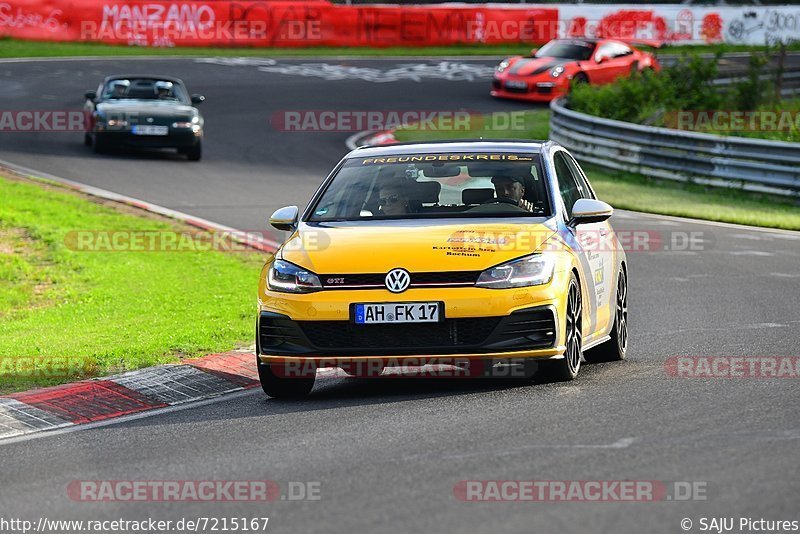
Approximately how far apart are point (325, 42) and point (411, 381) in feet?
116

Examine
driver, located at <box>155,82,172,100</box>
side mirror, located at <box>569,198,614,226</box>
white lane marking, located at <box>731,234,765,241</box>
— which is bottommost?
white lane marking, located at <box>731,234,765,241</box>

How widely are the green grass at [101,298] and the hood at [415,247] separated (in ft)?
6.41

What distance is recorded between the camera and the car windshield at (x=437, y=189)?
959 centimetres

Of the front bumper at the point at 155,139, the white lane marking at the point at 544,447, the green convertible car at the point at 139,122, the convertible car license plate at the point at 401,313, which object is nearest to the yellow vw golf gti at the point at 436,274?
the convertible car license plate at the point at 401,313

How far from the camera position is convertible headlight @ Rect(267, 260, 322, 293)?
8719mm

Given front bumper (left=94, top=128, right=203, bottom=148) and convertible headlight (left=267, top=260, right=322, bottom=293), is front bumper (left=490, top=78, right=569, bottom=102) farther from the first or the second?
convertible headlight (left=267, top=260, right=322, bottom=293)

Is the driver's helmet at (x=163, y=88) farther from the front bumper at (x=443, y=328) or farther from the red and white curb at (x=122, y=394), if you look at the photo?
the front bumper at (x=443, y=328)

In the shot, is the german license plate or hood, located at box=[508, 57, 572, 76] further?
hood, located at box=[508, 57, 572, 76]

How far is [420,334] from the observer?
8555 mm

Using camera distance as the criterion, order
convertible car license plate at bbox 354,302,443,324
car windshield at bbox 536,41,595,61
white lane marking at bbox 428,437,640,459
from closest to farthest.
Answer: white lane marking at bbox 428,437,640,459 → convertible car license plate at bbox 354,302,443,324 → car windshield at bbox 536,41,595,61

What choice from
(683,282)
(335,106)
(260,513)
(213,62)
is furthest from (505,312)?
(213,62)

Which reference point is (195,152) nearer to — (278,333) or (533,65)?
(533,65)

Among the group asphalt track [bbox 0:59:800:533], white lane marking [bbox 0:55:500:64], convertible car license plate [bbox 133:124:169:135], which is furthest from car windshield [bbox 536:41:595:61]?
asphalt track [bbox 0:59:800:533]

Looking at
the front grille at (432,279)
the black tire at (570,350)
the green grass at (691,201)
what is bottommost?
the green grass at (691,201)
